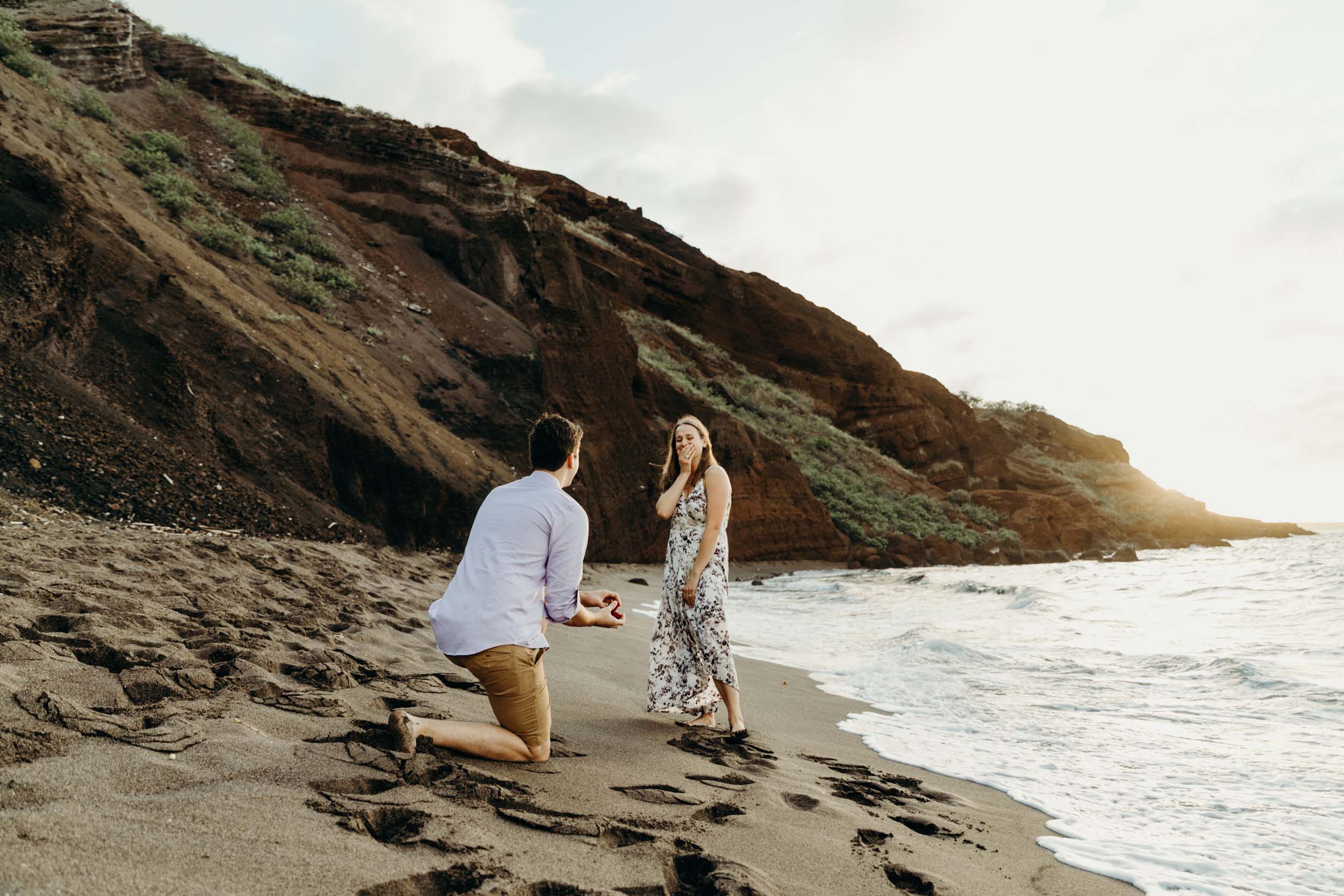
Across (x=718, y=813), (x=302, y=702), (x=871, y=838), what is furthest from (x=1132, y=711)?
(x=302, y=702)

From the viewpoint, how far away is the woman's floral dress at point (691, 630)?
13.9 feet

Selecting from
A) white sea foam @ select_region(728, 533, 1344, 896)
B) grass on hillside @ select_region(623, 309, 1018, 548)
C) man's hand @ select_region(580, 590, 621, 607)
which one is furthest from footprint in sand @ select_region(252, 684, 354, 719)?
grass on hillside @ select_region(623, 309, 1018, 548)

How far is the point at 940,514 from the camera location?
3117cm

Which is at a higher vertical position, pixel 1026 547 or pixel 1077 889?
pixel 1026 547

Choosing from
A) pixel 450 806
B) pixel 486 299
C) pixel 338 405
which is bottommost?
pixel 450 806

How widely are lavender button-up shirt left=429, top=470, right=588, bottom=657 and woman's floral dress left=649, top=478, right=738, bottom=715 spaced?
1271 mm

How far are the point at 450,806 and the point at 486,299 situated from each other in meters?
14.7

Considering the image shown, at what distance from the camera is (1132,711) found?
5.92m

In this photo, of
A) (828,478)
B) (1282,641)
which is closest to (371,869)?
(1282,641)

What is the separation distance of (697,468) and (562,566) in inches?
62.5

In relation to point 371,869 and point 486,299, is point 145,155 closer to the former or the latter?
point 486,299

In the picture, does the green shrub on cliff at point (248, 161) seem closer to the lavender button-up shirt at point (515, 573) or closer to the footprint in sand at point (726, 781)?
the lavender button-up shirt at point (515, 573)

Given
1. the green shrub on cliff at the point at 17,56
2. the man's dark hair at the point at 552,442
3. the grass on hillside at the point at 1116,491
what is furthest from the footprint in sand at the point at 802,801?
the grass on hillside at the point at 1116,491

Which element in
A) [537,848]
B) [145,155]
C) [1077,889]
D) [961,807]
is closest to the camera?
[537,848]
